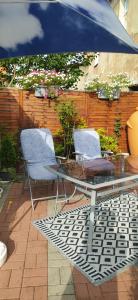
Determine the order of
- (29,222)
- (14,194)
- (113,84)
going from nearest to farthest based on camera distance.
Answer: (29,222)
(14,194)
(113,84)

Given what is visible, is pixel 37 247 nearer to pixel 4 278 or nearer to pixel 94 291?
pixel 4 278

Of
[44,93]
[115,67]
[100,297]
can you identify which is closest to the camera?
[100,297]

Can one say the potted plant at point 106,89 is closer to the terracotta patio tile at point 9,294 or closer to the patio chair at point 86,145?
the patio chair at point 86,145

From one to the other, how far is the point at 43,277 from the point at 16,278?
0.87 feet

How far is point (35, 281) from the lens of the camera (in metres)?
3.05

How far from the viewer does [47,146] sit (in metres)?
5.79

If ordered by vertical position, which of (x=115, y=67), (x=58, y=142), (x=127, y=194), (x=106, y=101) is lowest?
(x=127, y=194)

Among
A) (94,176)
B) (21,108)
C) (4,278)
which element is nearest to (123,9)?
(21,108)

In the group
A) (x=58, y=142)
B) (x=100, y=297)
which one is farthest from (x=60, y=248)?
(x=58, y=142)

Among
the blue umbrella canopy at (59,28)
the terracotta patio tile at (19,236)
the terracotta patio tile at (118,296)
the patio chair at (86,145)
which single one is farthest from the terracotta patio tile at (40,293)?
the patio chair at (86,145)

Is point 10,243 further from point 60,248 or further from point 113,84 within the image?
point 113,84

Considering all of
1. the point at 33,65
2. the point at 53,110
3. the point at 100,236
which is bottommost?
the point at 100,236

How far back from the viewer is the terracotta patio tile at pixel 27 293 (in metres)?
2.82

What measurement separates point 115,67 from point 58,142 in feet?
18.0
